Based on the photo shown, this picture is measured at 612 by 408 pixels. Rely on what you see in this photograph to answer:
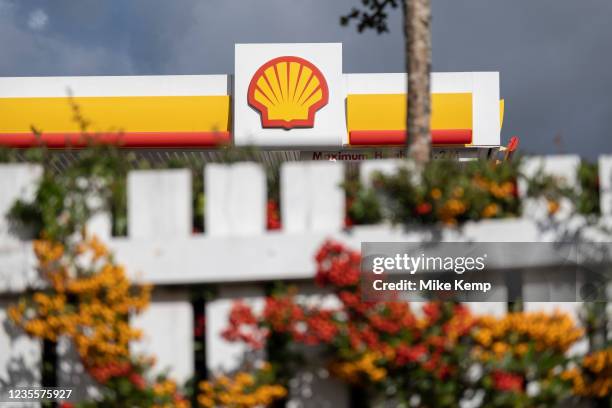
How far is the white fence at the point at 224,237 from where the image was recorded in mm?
2502

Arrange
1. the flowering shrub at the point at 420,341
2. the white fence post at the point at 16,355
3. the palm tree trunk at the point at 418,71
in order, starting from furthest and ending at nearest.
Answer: the palm tree trunk at the point at 418,71, the white fence post at the point at 16,355, the flowering shrub at the point at 420,341

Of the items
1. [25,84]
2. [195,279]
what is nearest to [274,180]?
[195,279]

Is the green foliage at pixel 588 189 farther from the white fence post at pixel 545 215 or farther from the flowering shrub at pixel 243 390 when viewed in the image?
the flowering shrub at pixel 243 390

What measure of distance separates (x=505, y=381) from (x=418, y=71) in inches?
63.8

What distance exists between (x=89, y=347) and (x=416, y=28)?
2295mm

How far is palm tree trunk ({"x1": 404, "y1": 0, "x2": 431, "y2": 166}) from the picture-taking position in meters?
2.88

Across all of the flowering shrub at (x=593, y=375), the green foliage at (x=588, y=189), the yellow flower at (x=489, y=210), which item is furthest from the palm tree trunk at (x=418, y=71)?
the flowering shrub at (x=593, y=375)

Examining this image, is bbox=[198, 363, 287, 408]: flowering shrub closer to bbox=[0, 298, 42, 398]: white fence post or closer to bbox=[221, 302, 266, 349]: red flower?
bbox=[221, 302, 266, 349]: red flower

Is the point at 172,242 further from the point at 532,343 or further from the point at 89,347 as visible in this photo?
the point at 532,343

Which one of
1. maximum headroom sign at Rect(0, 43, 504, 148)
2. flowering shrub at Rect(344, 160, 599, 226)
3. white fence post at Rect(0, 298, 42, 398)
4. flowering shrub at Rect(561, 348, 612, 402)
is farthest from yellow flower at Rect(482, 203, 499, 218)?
maximum headroom sign at Rect(0, 43, 504, 148)

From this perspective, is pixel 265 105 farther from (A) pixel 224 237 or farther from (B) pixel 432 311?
(B) pixel 432 311

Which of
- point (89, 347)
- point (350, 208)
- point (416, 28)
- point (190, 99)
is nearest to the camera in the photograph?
point (89, 347)

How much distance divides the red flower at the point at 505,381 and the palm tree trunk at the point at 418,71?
1143mm

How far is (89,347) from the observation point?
7.91ft
